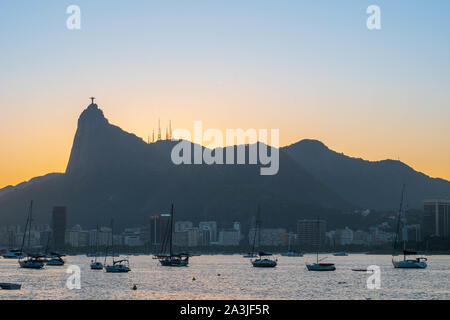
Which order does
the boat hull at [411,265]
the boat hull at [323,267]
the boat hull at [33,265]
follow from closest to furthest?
the boat hull at [323,267]
the boat hull at [411,265]
the boat hull at [33,265]

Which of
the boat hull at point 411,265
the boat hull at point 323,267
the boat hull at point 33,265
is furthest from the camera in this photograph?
the boat hull at point 33,265

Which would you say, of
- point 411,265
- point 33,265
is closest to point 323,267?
point 411,265

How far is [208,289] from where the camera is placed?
356ft

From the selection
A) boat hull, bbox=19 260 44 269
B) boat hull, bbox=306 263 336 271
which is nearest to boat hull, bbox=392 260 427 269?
boat hull, bbox=306 263 336 271

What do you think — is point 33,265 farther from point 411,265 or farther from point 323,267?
point 411,265

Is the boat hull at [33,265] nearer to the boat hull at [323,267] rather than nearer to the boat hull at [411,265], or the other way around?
the boat hull at [323,267]

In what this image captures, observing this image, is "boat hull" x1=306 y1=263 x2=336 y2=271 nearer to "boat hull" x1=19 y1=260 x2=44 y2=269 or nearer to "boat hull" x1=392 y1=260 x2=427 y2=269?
"boat hull" x1=392 y1=260 x2=427 y2=269

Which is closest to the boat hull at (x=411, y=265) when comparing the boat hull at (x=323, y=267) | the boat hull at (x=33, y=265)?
the boat hull at (x=323, y=267)

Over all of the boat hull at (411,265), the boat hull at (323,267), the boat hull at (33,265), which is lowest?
the boat hull at (33,265)

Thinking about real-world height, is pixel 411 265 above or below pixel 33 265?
above

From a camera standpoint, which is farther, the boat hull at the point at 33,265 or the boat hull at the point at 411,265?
the boat hull at the point at 33,265

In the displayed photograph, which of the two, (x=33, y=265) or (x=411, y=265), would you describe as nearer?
(x=411, y=265)
